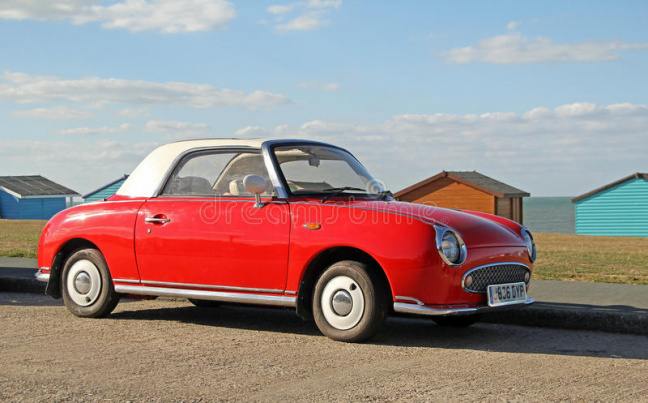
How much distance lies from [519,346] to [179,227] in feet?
10.1

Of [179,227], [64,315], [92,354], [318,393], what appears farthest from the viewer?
[64,315]

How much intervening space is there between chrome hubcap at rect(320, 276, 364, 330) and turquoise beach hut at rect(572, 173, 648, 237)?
4353 cm

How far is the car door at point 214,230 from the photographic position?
21.8ft

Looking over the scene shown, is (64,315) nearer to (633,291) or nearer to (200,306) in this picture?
(200,306)

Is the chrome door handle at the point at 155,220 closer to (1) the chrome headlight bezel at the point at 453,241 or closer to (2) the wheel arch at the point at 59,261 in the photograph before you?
(2) the wheel arch at the point at 59,261

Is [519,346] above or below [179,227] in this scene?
below

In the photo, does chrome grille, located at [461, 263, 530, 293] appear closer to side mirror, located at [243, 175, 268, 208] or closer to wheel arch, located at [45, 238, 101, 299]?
side mirror, located at [243, 175, 268, 208]

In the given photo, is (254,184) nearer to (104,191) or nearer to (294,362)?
(294,362)

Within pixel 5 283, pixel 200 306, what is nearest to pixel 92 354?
pixel 200 306

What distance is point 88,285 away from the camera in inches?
306

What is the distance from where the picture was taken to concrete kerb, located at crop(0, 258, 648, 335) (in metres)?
7.20

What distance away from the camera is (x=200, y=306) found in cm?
876

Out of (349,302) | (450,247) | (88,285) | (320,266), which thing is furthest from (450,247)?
(88,285)

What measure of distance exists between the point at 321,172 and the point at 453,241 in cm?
160
